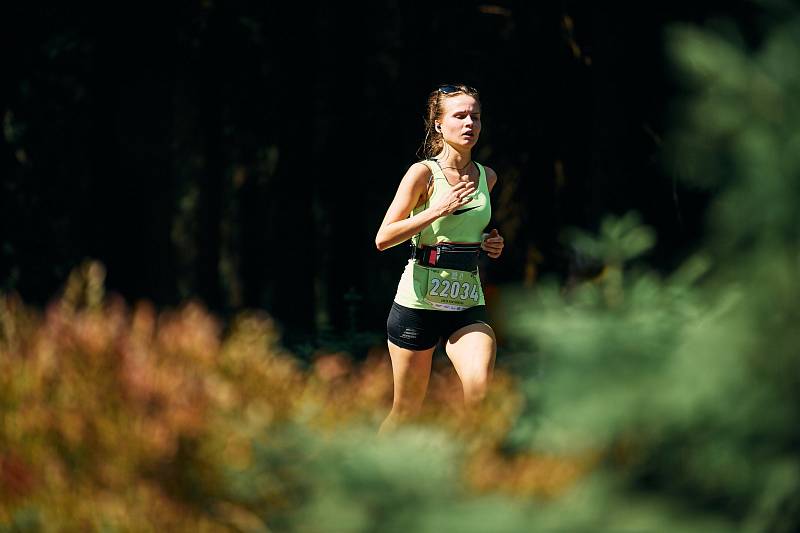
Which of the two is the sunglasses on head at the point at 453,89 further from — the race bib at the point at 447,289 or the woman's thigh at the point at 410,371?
the woman's thigh at the point at 410,371

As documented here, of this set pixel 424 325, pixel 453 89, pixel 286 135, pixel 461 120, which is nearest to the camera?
pixel 424 325

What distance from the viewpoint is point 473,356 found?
652cm

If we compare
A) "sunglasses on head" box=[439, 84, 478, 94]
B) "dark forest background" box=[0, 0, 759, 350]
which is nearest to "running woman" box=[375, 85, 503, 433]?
"sunglasses on head" box=[439, 84, 478, 94]

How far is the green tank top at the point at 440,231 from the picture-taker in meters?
6.77

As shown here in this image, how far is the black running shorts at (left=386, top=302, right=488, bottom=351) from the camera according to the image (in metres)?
6.73

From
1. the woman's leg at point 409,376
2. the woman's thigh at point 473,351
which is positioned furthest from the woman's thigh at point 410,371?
the woman's thigh at point 473,351

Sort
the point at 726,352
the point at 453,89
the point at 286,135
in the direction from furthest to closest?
1. the point at 286,135
2. the point at 453,89
3. the point at 726,352

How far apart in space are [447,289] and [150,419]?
2.56 m

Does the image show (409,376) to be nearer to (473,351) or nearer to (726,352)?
(473,351)

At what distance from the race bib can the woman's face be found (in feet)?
2.24

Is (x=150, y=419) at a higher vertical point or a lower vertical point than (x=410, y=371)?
lower

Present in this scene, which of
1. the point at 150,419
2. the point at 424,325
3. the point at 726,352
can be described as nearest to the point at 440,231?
the point at 424,325

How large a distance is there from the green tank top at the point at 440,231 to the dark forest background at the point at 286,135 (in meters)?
4.87

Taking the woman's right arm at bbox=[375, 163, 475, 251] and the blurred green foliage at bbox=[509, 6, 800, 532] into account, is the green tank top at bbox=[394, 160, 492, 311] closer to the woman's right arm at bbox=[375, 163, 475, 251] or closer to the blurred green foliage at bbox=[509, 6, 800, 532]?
the woman's right arm at bbox=[375, 163, 475, 251]
